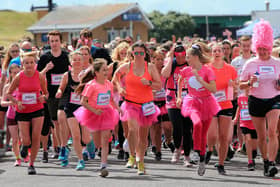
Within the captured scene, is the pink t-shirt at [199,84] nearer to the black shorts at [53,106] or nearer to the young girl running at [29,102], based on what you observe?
the young girl running at [29,102]

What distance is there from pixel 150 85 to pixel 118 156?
309 cm

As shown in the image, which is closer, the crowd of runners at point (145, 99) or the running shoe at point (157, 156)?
the crowd of runners at point (145, 99)

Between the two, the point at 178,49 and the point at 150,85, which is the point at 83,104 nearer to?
the point at 150,85

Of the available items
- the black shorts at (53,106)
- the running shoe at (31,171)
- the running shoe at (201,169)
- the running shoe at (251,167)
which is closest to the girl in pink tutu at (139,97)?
the running shoe at (201,169)

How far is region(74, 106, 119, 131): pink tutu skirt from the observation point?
1162cm

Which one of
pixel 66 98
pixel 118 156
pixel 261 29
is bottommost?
pixel 118 156

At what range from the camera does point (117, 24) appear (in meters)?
72.6

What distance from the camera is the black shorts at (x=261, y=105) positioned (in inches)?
444

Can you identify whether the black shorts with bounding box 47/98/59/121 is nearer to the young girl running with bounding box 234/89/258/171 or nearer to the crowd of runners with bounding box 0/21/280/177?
the crowd of runners with bounding box 0/21/280/177

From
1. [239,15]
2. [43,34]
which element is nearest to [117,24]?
[43,34]

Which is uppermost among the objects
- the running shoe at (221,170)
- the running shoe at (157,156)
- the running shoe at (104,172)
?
the running shoe at (104,172)

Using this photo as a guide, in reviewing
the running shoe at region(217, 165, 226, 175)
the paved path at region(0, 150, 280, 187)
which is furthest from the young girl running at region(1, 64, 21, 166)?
the running shoe at region(217, 165, 226, 175)

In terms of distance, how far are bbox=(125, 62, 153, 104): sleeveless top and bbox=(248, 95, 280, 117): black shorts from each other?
5.18ft

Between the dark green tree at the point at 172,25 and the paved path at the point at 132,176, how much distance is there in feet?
295
